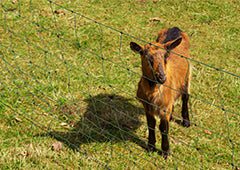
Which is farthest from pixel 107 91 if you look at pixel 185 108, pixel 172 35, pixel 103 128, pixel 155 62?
pixel 155 62

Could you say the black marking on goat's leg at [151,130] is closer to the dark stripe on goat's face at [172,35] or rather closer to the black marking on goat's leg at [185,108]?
the black marking on goat's leg at [185,108]

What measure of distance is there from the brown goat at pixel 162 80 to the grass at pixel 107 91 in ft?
0.91

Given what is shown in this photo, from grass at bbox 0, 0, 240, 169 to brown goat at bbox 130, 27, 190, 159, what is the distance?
0.28 meters

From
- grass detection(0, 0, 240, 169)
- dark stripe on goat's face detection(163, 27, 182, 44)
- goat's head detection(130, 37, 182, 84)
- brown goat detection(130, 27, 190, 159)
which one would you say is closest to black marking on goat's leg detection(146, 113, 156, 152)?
brown goat detection(130, 27, 190, 159)

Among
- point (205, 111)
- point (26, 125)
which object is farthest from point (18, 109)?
point (205, 111)

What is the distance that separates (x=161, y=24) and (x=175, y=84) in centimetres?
388

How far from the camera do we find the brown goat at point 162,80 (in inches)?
137

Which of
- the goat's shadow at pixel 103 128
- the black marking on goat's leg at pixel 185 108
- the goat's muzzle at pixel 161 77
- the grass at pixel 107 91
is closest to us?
the goat's muzzle at pixel 161 77

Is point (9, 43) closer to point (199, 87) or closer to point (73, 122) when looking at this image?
point (73, 122)

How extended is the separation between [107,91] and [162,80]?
2268 millimetres

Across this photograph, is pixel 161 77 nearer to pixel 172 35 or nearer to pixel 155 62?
pixel 155 62

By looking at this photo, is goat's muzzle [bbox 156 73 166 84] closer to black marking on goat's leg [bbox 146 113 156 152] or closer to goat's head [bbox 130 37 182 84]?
goat's head [bbox 130 37 182 84]

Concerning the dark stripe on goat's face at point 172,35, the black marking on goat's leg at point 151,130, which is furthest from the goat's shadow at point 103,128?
the dark stripe on goat's face at point 172,35

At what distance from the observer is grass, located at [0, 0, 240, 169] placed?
4.11m
